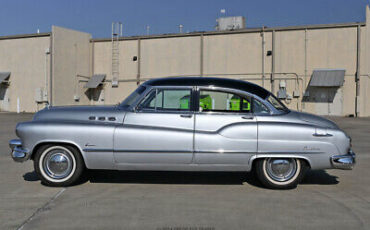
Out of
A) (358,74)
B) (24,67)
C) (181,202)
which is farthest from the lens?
(24,67)

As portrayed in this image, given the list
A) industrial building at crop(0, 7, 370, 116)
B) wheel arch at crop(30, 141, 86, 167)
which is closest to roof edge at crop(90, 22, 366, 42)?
industrial building at crop(0, 7, 370, 116)

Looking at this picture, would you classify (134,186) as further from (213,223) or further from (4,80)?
(4,80)

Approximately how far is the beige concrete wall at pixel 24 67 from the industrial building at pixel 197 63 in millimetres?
76

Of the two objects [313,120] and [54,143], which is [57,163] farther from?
[313,120]

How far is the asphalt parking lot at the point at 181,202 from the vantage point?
426 cm

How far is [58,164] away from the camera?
5.80 m

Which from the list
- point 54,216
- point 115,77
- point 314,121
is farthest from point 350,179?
point 115,77

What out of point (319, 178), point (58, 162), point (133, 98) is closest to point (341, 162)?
point (319, 178)

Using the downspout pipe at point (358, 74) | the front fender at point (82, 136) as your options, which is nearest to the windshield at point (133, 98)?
the front fender at point (82, 136)

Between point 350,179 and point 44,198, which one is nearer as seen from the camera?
point 44,198

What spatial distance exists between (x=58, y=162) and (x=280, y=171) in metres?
3.21

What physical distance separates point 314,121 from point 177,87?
80.0 inches

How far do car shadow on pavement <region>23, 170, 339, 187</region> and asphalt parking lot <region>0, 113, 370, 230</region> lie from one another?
2 centimetres

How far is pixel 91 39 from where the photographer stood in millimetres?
32438
